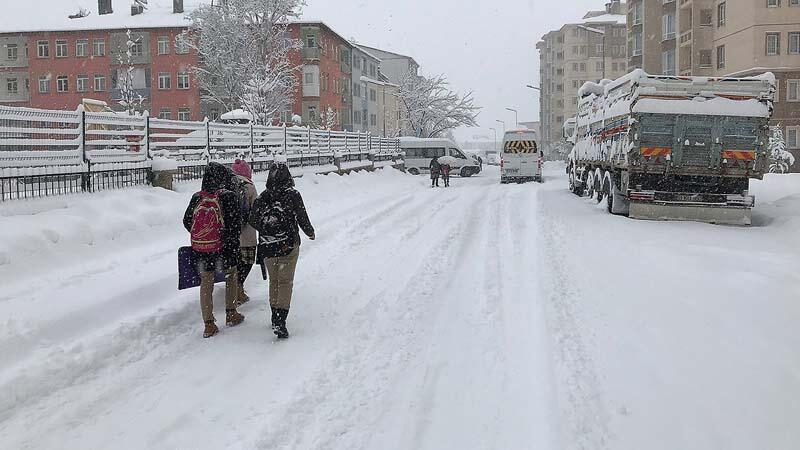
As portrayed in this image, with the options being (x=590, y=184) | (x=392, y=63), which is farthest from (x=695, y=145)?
(x=392, y=63)

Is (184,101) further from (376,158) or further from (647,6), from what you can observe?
(647,6)

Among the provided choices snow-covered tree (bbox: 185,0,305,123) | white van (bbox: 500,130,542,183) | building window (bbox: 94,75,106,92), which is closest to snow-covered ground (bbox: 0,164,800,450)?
white van (bbox: 500,130,542,183)

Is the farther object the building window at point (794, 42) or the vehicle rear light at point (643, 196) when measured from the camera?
the building window at point (794, 42)

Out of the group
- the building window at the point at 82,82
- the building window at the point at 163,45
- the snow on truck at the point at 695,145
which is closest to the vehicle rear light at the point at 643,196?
the snow on truck at the point at 695,145

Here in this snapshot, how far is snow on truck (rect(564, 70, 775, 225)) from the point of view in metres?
14.6

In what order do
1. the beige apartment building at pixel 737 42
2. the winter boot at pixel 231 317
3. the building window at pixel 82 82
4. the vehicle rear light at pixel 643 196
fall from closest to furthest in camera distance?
the winter boot at pixel 231 317 < the vehicle rear light at pixel 643 196 < the beige apartment building at pixel 737 42 < the building window at pixel 82 82

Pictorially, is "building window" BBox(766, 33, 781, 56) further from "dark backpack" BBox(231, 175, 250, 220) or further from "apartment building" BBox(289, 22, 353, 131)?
"dark backpack" BBox(231, 175, 250, 220)

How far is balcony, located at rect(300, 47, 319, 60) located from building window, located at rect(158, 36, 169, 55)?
13.2 meters

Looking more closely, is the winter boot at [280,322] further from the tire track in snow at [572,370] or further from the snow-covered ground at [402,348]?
the tire track in snow at [572,370]

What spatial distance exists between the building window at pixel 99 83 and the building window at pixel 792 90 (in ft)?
181

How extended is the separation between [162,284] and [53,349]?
7.80ft

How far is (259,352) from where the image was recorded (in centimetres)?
632

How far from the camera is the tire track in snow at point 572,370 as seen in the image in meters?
4.45

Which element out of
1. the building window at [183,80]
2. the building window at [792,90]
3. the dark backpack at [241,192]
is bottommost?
the dark backpack at [241,192]
